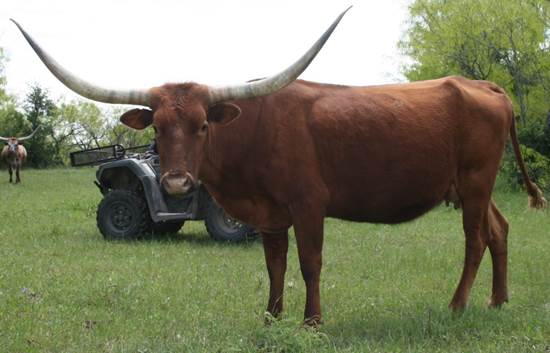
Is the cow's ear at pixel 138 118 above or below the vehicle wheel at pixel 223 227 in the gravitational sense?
above

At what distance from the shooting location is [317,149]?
5551 mm

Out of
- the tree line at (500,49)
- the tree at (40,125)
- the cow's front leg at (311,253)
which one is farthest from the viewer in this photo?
the tree at (40,125)

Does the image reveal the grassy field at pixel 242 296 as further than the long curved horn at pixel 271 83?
Yes

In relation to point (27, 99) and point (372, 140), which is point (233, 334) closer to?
point (372, 140)

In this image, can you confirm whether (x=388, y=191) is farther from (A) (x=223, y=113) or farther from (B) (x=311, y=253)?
(A) (x=223, y=113)

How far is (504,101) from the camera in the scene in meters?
6.45

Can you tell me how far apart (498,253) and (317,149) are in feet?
7.65

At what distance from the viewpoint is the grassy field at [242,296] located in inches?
197

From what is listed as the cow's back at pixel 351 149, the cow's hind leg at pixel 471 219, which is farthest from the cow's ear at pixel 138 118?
the cow's hind leg at pixel 471 219

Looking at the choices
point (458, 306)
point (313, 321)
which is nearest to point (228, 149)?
point (313, 321)

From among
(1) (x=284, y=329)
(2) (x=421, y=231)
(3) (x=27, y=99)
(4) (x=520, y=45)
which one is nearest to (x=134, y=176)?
(2) (x=421, y=231)

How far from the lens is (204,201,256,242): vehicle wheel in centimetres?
1079

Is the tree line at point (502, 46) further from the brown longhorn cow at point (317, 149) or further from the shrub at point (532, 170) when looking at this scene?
the brown longhorn cow at point (317, 149)

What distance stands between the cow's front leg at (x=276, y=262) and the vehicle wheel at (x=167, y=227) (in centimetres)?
590
